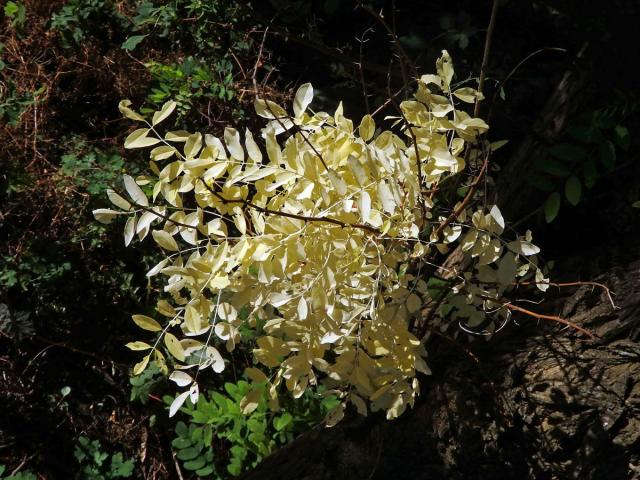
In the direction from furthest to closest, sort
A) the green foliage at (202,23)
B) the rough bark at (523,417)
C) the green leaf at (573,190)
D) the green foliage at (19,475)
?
the green foliage at (202,23) < the green foliage at (19,475) < the green leaf at (573,190) < the rough bark at (523,417)

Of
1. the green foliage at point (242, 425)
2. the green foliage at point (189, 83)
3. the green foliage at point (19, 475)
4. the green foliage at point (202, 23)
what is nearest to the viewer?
the green foliage at point (242, 425)

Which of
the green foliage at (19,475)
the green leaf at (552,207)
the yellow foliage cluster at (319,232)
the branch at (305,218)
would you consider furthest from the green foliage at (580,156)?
the green foliage at (19,475)

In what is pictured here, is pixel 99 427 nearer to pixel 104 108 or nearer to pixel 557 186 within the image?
pixel 104 108

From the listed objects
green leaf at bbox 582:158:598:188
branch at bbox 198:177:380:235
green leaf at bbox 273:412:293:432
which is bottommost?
green leaf at bbox 273:412:293:432

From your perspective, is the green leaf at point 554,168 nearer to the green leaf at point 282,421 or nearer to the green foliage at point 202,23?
the green leaf at point 282,421

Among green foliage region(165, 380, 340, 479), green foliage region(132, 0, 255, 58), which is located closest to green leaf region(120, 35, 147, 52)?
green foliage region(132, 0, 255, 58)

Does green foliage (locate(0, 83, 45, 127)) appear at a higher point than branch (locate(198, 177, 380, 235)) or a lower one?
lower

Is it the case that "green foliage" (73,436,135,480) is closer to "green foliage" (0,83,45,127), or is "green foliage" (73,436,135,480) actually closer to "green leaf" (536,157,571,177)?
"green foliage" (0,83,45,127)
